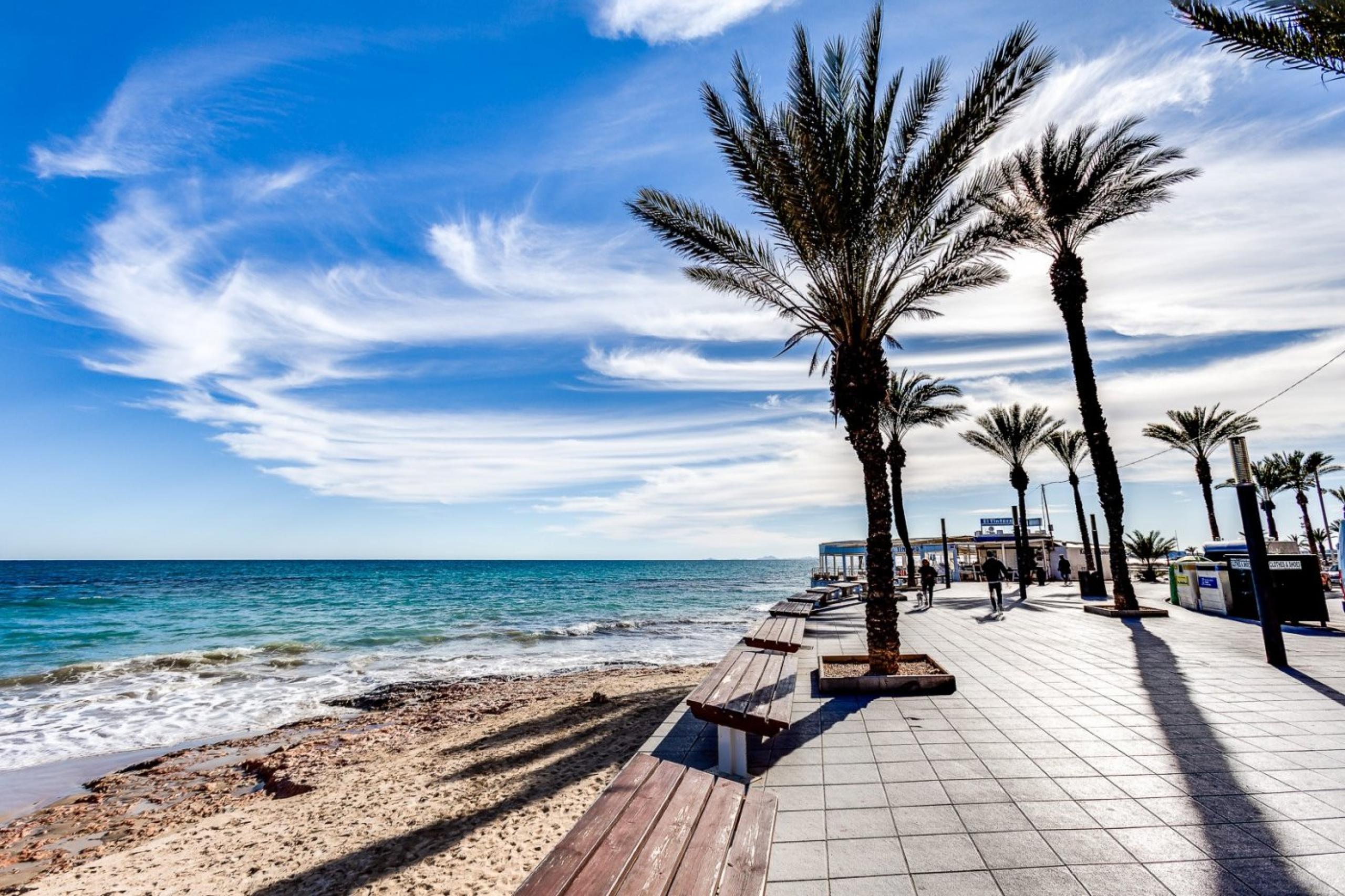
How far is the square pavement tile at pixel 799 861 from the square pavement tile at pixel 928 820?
615 millimetres

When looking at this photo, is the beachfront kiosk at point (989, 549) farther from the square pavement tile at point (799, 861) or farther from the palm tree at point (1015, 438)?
the square pavement tile at point (799, 861)

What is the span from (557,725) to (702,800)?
6.88 meters

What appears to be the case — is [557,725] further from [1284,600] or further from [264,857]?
[1284,600]

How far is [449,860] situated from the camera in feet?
15.2

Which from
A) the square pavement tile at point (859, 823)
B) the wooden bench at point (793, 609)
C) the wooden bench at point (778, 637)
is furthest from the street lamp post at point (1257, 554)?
the square pavement tile at point (859, 823)

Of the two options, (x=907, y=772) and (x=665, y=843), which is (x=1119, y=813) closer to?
(x=907, y=772)

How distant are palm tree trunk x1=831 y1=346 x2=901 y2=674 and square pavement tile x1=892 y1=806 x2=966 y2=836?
12.6ft

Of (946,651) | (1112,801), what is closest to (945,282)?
(946,651)

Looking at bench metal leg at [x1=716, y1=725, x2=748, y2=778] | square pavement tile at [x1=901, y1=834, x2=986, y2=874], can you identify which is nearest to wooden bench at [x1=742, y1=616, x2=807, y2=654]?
bench metal leg at [x1=716, y1=725, x2=748, y2=778]

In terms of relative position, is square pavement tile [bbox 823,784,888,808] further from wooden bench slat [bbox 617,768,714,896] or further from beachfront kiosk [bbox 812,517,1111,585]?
beachfront kiosk [bbox 812,517,1111,585]

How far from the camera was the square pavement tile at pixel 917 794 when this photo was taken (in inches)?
158

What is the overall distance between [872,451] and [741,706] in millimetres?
4656

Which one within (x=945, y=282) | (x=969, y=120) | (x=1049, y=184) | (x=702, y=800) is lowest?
(x=702, y=800)

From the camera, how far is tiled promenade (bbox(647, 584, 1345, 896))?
3.12 meters
